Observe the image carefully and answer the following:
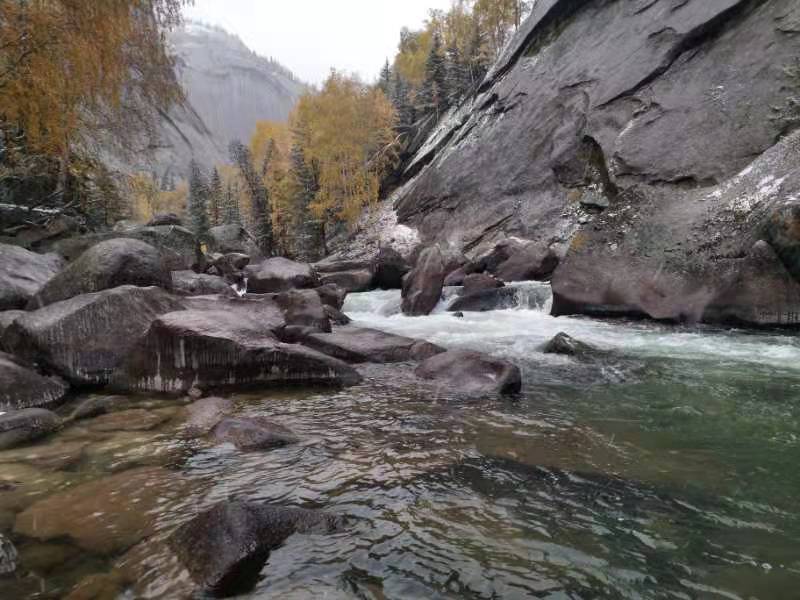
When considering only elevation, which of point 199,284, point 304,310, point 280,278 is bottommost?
point 304,310

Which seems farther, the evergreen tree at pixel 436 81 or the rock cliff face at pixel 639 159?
the evergreen tree at pixel 436 81

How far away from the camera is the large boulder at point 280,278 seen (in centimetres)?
1695

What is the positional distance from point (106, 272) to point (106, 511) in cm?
566

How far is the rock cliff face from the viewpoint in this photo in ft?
33.2

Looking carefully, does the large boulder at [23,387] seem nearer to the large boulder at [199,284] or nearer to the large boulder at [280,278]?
the large boulder at [199,284]

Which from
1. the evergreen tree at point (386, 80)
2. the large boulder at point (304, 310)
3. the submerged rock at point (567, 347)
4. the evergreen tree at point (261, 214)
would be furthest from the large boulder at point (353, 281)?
the evergreen tree at point (386, 80)

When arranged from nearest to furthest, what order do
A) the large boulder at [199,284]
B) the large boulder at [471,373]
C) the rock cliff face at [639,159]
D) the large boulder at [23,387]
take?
1. the large boulder at [23,387]
2. the large boulder at [471,373]
3. the rock cliff face at [639,159]
4. the large boulder at [199,284]

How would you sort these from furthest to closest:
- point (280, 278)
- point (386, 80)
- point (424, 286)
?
point (386, 80), point (280, 278), point (424, 286)

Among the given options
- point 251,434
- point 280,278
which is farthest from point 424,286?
point 251,434

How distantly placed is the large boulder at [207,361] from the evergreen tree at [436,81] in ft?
129

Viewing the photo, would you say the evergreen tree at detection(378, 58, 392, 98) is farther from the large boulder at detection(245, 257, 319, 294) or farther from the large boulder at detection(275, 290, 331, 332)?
the large boulder at detection(275, 290, 331, 332)

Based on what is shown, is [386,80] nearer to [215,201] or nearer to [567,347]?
[215,201]

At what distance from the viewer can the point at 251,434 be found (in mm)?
4695

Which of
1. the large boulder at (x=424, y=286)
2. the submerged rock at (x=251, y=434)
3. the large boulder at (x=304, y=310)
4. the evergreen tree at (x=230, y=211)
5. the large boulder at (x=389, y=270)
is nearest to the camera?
the submerged rock at (x=251, y=434)
